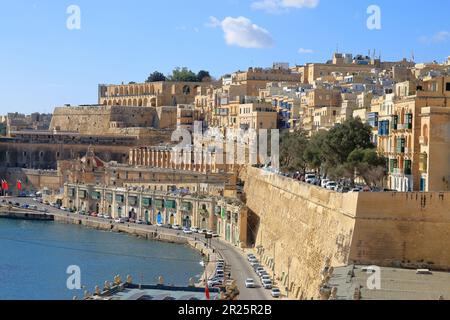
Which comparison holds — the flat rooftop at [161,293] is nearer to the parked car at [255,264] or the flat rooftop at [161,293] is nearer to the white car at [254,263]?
the parked car at [255,264]

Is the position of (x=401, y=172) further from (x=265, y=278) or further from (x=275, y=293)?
(x=275, y=293)

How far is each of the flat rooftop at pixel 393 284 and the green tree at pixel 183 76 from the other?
56936mm

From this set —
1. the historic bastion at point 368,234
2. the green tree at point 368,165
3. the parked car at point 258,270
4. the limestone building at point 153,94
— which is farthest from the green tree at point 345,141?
the limestone building at point 153,94

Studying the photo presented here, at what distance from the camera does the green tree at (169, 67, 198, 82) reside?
7600 cm

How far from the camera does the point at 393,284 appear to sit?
18406 millimetres

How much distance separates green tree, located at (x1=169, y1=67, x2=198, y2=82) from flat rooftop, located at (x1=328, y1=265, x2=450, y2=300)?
56.9 m

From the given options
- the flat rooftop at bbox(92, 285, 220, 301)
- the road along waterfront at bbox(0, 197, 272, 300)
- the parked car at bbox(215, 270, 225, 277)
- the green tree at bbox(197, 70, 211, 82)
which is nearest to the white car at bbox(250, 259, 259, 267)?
the road along waterfront at bbox(0, 197, 272, 300)

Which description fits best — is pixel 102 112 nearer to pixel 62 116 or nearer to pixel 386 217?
pixel 62 116

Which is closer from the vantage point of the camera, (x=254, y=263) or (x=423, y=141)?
(x=423, y=141)

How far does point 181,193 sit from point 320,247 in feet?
67.3

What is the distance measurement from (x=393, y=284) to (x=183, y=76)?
2335 inches

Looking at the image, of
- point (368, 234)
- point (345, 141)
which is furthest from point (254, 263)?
point (368, 234)
